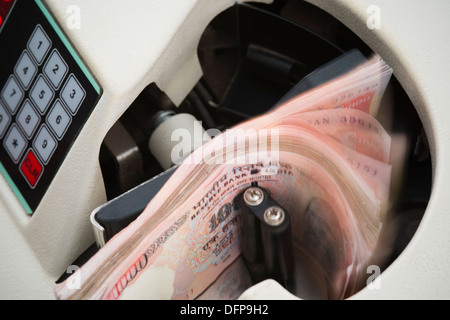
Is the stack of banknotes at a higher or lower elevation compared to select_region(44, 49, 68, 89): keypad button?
lower

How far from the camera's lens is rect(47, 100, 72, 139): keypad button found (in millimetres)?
490

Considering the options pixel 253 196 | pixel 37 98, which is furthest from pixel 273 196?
A: pixel 37 98

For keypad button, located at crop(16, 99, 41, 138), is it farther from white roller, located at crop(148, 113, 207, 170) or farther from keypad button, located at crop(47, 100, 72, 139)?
white roller, located at crop(148, 113, 207, 170)

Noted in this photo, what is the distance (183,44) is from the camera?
21.3 inches

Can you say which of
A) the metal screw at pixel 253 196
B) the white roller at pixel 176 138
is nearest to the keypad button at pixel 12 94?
the white roller at pixel 176 138

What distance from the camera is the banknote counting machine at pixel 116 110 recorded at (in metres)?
0.47

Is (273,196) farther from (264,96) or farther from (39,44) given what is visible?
(39,44)

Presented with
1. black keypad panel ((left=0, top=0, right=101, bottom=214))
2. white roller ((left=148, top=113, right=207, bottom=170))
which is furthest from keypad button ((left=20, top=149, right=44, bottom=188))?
white roller ((left=148, top=113, right=207, bottom=170))

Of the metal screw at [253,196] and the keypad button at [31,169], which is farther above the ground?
the keypad button at [31,169]
